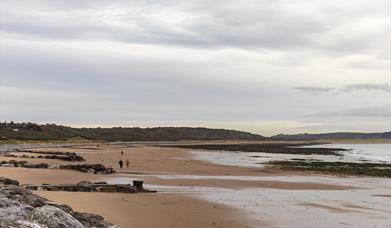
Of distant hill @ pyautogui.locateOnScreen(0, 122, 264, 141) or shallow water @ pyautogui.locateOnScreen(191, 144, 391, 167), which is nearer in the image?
shallow water @ pyautogui.locateOnScreen(191, 144, 391, 167)

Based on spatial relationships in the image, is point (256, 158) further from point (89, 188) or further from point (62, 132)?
point (62, 132)

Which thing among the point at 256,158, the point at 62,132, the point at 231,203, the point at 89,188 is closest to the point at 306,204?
the point at 231,203

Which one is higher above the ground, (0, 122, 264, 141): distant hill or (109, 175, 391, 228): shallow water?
(0, 122, 264, 141): distant hill

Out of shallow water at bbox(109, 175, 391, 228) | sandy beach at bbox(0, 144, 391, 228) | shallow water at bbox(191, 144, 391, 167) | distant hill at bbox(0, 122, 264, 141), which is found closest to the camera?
sandy beach at bbox(0, 144, 391, 228)

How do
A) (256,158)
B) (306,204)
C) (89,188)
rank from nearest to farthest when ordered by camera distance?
(89,188)
(306,204)
(256,158)

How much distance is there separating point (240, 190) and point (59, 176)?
10083 mm

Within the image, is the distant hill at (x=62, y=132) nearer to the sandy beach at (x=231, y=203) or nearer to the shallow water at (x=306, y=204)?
the sandy beach at (x=231, y=203)

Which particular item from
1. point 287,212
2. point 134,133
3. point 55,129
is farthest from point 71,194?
point 134,133

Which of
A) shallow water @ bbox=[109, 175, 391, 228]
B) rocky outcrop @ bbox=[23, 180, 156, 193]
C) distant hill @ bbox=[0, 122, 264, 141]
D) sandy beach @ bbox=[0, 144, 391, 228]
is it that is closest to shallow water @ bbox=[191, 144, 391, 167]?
sandy beach @ bbox=[0, 144, 391, 228]

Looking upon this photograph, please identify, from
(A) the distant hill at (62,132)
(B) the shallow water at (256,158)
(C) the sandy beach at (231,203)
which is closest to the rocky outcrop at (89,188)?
(C) the sandy beach at (231,203)

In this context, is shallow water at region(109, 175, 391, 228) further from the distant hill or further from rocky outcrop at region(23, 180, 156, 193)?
the distant hill

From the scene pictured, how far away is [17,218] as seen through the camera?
8.47 meters

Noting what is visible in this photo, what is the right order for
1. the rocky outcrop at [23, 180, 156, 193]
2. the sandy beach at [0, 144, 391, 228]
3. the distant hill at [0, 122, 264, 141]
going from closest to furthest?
the sandy beach at [0, 144, 391, 228]
the rocky outcrop at [23, 180, 156, 193]
the distant hill at [0, 122, 264, 141]

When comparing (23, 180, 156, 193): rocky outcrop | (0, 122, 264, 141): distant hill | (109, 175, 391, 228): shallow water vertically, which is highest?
(0, 122, 264, 141): distant hill
